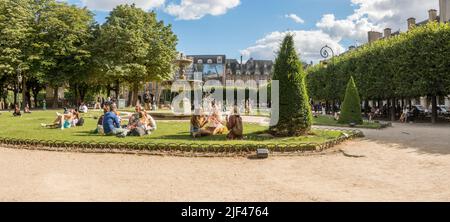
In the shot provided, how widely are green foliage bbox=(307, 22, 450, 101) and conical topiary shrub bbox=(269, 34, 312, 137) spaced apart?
57.7 ft

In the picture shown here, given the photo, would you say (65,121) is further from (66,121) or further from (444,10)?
(444,10)

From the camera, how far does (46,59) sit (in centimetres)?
4438

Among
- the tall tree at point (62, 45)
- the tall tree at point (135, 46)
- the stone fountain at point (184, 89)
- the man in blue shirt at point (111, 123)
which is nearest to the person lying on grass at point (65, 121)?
the man in blue shirt at point (111, 123)

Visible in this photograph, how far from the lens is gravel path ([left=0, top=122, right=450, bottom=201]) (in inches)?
316

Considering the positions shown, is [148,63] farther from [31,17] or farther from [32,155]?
[32,155]

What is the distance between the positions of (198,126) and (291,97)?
4.21m

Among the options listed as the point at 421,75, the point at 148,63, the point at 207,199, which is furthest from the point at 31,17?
the point at 207,199

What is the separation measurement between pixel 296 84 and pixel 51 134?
441 inches

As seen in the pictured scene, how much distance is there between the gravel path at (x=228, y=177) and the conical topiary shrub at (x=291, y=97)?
2.80m

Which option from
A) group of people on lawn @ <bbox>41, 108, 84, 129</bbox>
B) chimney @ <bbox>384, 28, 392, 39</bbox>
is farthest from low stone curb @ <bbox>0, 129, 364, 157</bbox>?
chimney @ <bbox>384, 28, 392, 39</bbox>

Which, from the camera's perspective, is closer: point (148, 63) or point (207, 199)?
point (207, 199)

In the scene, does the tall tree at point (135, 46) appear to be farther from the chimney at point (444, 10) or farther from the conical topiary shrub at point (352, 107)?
the chimney at point (444, 10)

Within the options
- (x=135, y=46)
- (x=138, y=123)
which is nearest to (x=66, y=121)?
(x=138, y=123)

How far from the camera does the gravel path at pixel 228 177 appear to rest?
26.3 feet
